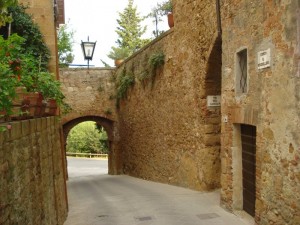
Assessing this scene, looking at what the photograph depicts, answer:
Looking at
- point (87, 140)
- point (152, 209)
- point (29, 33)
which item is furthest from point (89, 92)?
point (87, 140)

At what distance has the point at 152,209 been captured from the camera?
7.61 meters

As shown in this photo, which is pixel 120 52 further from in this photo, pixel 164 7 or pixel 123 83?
pixel 123 83

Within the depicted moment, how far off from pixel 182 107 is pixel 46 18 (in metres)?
4.14

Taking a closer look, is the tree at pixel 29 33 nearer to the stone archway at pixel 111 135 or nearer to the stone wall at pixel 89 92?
the stone wall at pixel 89 92

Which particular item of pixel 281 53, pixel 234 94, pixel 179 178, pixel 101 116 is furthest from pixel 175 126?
pixel 101 116

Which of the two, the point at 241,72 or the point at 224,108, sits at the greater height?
the point at 241,72

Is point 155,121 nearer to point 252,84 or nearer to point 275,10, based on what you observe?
point 252,84

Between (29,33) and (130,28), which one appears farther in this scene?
(130,28)

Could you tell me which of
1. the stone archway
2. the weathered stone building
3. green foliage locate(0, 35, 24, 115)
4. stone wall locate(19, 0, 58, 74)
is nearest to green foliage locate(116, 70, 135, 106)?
the weathered stone building

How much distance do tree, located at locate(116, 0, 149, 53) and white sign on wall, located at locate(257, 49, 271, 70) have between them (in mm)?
31979

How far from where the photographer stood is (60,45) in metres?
17.8

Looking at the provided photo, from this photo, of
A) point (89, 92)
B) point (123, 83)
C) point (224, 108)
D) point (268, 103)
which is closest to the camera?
point (268, 103)

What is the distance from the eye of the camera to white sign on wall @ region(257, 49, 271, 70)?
5.24 m

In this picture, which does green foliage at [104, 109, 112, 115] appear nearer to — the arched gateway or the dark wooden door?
the arched gateway
